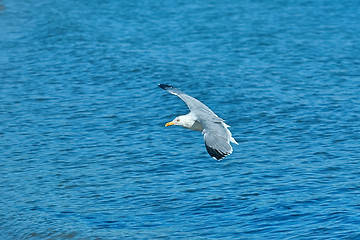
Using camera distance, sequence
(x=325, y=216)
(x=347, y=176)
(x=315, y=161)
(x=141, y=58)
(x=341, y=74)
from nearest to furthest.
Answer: (x=325, y=216) → (x=347, y=176) → (x=315, y=161) → (x=341, y=74) → (x=141, y=58)

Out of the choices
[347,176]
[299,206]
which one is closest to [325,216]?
[299,206]

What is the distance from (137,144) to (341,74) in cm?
902

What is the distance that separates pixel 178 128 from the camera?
18.3 m

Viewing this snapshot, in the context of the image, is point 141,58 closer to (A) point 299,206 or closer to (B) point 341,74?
(B) point 341,74

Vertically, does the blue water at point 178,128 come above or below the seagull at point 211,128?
below

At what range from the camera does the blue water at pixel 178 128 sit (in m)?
12.7

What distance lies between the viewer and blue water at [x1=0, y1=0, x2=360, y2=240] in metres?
12.7

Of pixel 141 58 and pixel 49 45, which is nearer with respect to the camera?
pixel 141 58

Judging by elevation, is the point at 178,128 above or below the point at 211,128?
below

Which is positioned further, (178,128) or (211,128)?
(178,128)

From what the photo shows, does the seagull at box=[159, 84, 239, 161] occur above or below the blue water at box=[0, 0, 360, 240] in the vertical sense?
above

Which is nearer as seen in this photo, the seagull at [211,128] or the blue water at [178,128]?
the seagull at [211,128]

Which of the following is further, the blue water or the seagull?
the blue water

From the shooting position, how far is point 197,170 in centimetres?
1498
